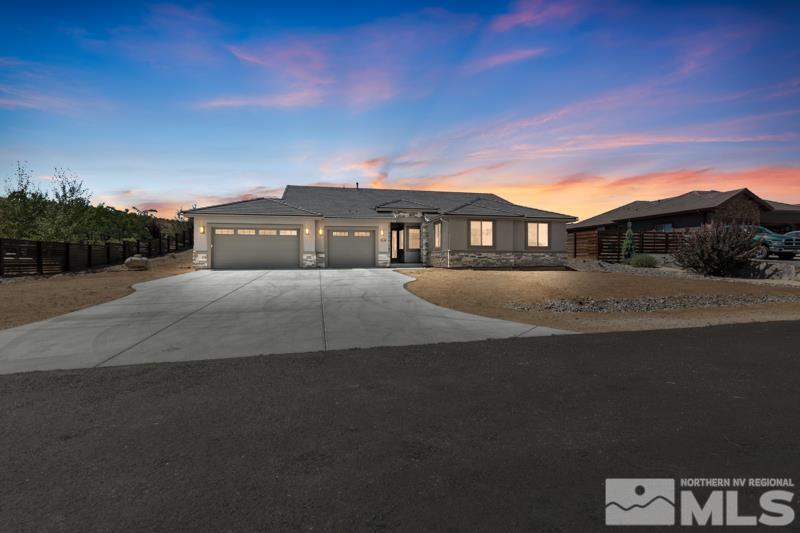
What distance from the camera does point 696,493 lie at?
2.41 metres

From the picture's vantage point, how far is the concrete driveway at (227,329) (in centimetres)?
590

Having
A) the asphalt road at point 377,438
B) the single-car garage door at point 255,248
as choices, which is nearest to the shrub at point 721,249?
the asphalt road at point 377,438

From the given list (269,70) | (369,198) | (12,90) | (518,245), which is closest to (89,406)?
(269,70)

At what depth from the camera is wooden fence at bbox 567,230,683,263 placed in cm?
2833

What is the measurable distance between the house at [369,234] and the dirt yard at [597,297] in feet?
23.8

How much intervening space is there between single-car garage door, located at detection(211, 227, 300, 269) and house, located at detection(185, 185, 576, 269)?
0.06 m

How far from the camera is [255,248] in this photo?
2469 cm

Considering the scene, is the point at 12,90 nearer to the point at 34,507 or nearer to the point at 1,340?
the point at 1,340

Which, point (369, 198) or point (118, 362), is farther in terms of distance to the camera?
point (369, 198)

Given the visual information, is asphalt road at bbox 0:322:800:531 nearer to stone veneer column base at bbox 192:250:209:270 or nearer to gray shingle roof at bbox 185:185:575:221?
gray shingle roof at bbox 185:185:575:221

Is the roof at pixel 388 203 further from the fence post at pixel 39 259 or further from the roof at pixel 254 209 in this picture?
the fence post at pixel 39 259

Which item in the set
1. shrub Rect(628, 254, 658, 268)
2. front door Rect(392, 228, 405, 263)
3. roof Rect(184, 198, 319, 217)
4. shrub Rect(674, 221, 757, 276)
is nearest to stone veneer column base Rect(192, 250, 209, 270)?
roof Rect(184, 198, 319, 217)

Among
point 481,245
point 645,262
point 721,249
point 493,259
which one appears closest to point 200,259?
point 481,245

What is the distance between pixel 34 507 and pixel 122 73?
60.8ft
